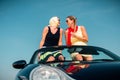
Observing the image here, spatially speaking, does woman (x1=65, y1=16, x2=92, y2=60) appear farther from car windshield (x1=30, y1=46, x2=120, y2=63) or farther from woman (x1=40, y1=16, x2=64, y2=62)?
car windshield (x1=30, y1=46, x2=120, y2=63)

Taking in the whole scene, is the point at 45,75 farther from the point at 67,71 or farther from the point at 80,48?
the point at 80,48

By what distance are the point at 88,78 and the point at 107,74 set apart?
251 mm

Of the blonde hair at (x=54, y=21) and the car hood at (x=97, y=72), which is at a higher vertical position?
the blonde hair at (x=54, y=21)

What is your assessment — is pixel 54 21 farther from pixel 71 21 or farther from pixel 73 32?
pixel 73 32

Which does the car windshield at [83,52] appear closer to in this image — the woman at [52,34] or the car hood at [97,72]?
the woman at [52,34]

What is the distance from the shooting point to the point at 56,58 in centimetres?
558

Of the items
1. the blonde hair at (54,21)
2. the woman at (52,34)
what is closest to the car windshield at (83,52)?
the woman at (52,34)

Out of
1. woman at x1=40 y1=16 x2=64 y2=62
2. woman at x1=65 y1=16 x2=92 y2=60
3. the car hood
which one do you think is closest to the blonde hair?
woman at x1=40 y1=16 x2=64 y2=62

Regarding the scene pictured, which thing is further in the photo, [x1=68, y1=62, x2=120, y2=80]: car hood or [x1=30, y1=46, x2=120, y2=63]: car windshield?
[x1=30, y1=46, x2=120, y2=63]: car windshield

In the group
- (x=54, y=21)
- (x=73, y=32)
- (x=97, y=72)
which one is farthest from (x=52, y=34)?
(x=97, y=72)

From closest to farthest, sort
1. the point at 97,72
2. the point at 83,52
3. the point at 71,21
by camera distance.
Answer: the point at 97,72, the point at 83,52, the point at 71,21

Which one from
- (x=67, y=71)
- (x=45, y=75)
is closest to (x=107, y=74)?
(x=67, y=71)

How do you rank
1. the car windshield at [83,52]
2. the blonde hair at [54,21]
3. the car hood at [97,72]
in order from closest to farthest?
the car hood at [97,72], the car windshield at [83,52], the blonde hair at [54,21]

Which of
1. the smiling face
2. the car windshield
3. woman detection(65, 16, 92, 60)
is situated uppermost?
the smiling face
